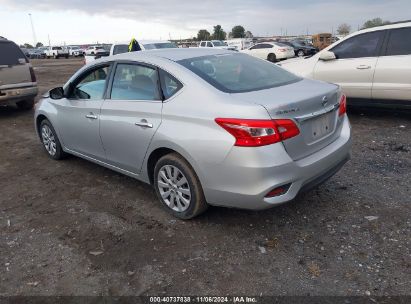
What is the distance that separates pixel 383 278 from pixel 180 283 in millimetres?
1497

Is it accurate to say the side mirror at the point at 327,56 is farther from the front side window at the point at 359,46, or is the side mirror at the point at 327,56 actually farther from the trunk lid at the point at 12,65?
the trunk lid at the point at 12,65

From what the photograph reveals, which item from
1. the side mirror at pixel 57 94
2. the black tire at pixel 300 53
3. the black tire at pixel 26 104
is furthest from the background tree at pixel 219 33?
the side mirror at pixel 57 94

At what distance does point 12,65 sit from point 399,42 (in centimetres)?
841

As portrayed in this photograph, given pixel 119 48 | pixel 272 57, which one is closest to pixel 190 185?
pixel 119 48

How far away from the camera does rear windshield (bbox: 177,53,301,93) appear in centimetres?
350

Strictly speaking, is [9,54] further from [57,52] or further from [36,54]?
[36,54]

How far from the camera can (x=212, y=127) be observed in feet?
10.4

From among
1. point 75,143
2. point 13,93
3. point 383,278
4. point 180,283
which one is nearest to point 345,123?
point 383,278

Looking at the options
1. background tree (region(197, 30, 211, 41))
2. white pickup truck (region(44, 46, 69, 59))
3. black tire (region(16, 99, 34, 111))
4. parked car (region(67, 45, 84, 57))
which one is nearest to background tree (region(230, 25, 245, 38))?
background tree (region(197, 30, 211, 41))

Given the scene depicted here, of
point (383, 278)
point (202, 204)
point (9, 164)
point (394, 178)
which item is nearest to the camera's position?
point (383, 278)

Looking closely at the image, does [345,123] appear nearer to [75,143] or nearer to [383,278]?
[383,278]

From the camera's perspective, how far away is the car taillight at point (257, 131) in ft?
9.73

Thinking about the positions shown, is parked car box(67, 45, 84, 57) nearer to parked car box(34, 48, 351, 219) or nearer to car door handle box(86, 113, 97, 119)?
car door handle box(86, 113, 97, 119)

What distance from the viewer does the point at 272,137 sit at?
298 centimetres
